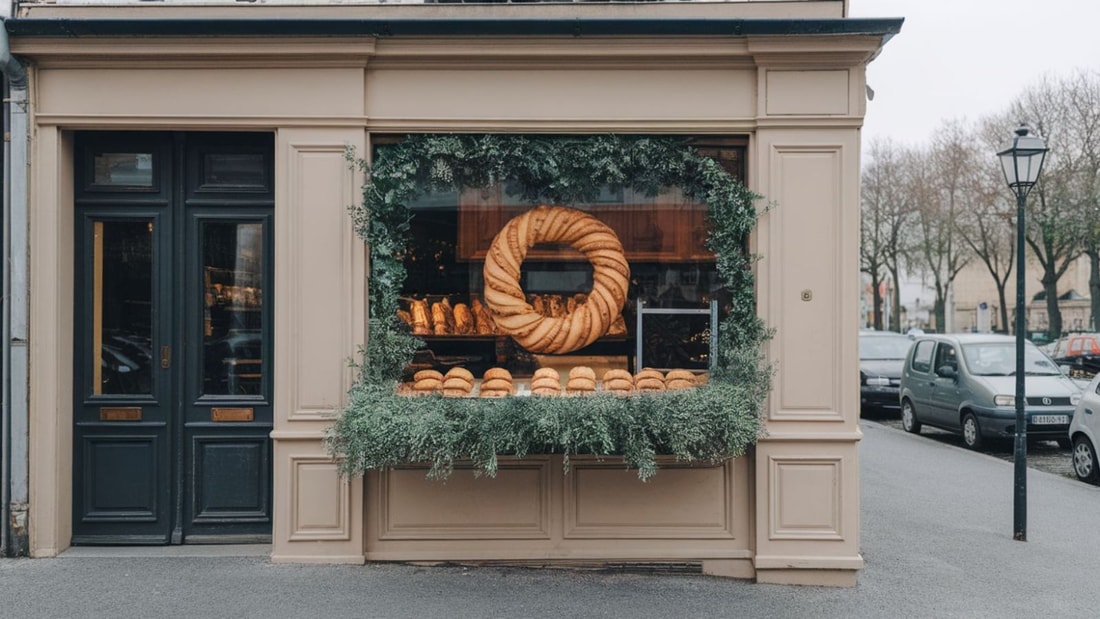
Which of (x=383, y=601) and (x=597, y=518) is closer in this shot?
(x=383, y=601)

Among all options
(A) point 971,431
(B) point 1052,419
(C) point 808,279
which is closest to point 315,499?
(C) point 808,279

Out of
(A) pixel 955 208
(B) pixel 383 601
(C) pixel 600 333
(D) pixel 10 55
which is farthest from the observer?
(A) pixel 955 208

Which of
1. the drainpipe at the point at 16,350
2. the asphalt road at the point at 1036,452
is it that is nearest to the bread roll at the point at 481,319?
the drainpipe at the point at 16,350

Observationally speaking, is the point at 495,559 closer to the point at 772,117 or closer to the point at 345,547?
the point at 345,547

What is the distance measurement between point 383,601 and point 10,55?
4.65 m

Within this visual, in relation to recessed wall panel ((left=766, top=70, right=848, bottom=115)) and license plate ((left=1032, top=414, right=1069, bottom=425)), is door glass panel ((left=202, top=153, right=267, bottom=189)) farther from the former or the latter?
license plate ((left=1032, top=414, right=1069, bottom=425))

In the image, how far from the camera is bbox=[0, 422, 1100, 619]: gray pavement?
5.25 m

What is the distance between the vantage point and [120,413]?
6340 millimetres

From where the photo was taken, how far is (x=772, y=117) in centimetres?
591

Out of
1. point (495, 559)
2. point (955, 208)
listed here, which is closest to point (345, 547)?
point (495, 559)

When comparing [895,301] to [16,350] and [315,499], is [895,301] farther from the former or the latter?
[16,350]

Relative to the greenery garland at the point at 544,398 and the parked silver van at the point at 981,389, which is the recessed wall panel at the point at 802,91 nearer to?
the greenery garland at the point at 544,398

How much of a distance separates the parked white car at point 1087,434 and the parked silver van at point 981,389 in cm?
115

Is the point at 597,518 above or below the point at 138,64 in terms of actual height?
below
